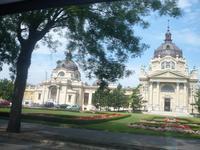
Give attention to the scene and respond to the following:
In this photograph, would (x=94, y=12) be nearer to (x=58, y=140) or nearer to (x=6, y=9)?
(x=58, y=140)

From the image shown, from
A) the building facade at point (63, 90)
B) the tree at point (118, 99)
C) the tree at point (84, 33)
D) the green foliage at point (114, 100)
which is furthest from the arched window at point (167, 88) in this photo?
the tree at point (84, 33)

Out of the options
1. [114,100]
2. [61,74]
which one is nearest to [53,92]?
[61,74]

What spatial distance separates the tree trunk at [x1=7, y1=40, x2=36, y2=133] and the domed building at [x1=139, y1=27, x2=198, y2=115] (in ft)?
219

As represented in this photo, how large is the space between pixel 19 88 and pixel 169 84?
248 feet

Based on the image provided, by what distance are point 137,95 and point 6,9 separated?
214 ft

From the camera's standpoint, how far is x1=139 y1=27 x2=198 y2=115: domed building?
273 feet

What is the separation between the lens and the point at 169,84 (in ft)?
282

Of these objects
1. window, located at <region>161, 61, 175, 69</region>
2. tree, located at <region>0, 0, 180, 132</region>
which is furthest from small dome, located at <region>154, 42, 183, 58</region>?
tree, located at <region>0, 0, 180, 132</region>


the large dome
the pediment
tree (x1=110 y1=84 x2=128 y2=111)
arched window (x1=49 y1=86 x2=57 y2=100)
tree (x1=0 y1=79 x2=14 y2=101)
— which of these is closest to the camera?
tree (x1=0 y1=79 x2=14 y2=101)

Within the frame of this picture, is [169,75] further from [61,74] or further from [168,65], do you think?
[61,74]

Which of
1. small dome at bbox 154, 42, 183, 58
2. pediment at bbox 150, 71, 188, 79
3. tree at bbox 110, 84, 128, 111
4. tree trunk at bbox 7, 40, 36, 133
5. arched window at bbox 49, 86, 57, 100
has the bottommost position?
tree trunk at bbox 7, 40, 36, 133

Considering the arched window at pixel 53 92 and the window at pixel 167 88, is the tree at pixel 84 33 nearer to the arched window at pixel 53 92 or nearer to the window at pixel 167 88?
the window at pixel 167 88

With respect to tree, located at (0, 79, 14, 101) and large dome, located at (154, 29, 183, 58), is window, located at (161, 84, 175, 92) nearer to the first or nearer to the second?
large dome, located at (154, 29, 183, 58)

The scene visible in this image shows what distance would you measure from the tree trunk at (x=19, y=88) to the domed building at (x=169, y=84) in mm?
66679
